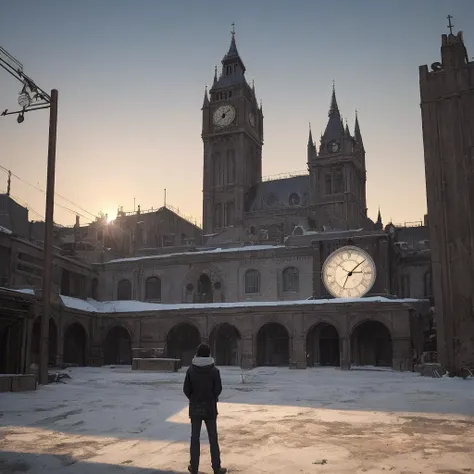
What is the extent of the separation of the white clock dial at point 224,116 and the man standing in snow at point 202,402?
264 feet

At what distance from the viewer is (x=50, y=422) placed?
43.7 feet

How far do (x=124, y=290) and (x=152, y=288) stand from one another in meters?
2.76

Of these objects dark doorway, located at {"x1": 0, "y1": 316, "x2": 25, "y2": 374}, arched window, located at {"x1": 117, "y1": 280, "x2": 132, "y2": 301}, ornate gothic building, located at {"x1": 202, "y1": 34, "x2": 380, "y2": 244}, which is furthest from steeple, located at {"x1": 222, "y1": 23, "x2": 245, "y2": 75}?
dark doorway, located at {"x1": 0, "y1": 316, "x2": 25, "y2": 374}

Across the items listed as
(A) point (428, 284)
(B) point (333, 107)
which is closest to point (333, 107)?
(B) point (333, 107)

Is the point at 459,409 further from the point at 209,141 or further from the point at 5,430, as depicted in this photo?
the point at 209,141

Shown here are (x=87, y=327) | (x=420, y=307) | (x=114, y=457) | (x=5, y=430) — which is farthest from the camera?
(x=87, y=327)

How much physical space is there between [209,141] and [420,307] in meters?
56.2

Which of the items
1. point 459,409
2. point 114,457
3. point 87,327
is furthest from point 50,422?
point 87,327

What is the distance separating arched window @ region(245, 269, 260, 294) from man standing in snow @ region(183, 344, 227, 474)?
122 feet

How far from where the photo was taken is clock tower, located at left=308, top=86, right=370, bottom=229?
76062 mm

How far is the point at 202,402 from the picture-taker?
344 inches

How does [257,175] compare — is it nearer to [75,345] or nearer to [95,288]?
[95,288]

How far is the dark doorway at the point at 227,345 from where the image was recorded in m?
44.4

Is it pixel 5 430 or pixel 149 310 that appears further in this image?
pixel 149 310
